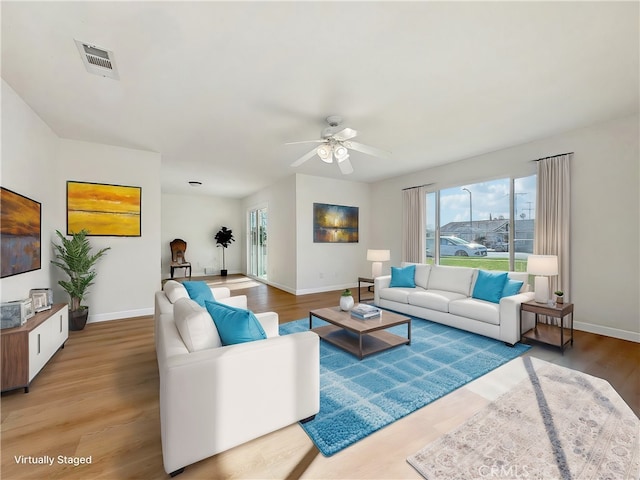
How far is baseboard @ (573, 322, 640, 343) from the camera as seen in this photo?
11.1 ft

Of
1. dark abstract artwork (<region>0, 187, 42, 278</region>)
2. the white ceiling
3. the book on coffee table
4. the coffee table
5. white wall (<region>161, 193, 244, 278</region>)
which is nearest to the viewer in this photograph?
the white ceiling

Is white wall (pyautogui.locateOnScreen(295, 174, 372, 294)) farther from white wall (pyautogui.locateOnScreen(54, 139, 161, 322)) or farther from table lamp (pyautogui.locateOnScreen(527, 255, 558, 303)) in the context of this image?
table lamp (pyautogui.locateOnScreen(527, 255, 558, 303))

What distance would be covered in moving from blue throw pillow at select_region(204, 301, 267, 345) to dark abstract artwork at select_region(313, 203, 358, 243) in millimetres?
4700

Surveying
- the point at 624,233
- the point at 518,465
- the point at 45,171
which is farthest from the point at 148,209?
the point at 624,233

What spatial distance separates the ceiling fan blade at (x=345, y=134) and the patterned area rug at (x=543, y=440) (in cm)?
267

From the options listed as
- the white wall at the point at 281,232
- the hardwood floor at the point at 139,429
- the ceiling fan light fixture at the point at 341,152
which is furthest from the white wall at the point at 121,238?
the ceiling fan light fixture at the point at 341,152

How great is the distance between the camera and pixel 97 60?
2279 mm

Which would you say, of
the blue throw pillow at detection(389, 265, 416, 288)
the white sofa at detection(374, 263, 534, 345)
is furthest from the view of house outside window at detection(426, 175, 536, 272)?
the blue throw pillow at detection(389, 265, 416, 288)

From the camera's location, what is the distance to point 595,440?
173cm

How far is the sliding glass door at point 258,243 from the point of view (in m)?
8.38

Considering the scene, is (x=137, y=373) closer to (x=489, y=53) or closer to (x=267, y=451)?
(x=267, y=451)

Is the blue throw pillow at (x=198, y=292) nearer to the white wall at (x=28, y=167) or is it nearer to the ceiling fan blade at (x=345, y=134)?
the white wall at (x=28, y=167)

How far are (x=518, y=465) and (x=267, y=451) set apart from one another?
1423mm

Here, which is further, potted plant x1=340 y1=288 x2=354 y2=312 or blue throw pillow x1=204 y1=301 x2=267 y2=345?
potted plant x1=340 y1=288 x2=354 y2=312
